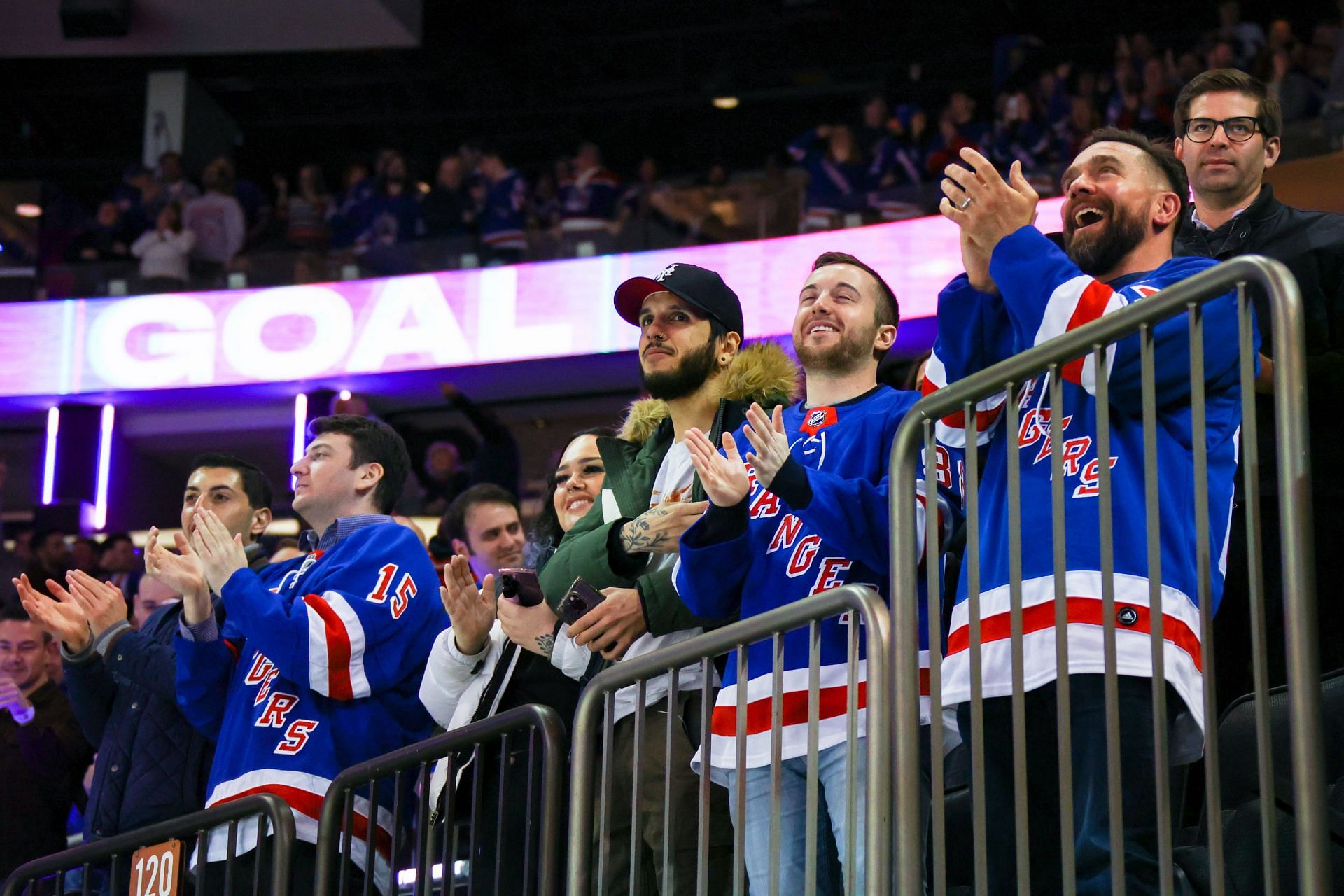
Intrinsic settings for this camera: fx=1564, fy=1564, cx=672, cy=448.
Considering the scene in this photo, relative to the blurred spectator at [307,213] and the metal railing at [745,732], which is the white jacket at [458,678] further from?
the blurred spectator at [307,213]

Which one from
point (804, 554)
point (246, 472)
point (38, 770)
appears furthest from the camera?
point (38, 770)

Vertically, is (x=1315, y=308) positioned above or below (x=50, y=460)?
below

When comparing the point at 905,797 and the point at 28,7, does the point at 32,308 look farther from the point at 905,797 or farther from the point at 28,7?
the point at 905,797

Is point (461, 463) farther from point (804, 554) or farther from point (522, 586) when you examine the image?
point (804, 554)

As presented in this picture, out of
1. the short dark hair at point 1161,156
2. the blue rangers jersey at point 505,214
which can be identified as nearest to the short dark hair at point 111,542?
the blue rangers jersey at point 505,214

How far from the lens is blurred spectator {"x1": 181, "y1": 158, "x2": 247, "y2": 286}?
41.7ft

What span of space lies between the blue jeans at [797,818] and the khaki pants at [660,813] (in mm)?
165

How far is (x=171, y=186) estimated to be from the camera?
13.7 meters

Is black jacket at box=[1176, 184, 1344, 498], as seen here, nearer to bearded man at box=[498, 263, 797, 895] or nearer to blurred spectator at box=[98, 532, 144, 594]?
bearded man at box=[498, 263, 797, 895]

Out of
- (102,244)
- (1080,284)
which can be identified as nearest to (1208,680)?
(1080,284)

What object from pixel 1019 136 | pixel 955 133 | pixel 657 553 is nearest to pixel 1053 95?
pixel 1019 136

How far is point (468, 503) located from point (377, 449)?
1035mm

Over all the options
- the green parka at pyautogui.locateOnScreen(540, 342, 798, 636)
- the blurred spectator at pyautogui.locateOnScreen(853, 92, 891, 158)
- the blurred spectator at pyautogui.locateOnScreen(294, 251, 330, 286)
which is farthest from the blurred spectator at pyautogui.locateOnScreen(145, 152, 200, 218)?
the green parka at pyautogui.locateOnScreen(540, 342, 798, 636)

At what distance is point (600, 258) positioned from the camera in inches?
432
